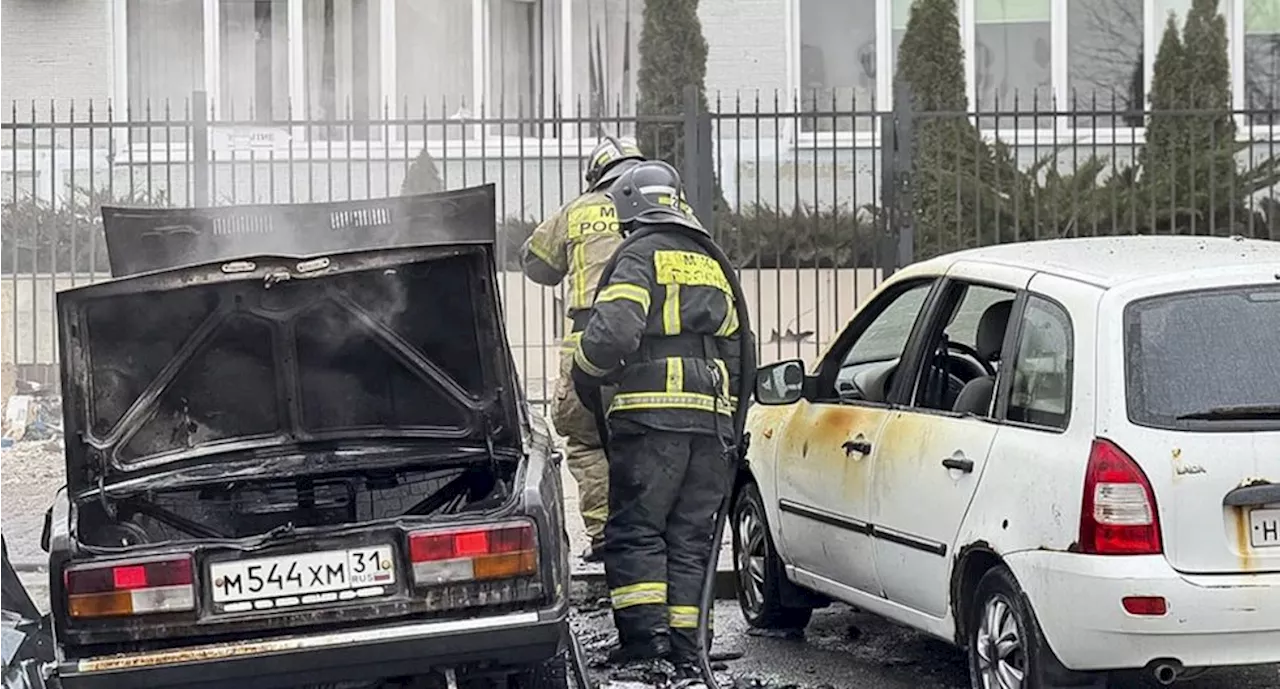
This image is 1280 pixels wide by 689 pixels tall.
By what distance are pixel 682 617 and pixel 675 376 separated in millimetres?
824

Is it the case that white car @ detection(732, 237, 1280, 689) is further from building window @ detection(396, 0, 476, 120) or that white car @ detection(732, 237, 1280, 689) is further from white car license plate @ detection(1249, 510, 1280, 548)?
building window @ detection(396, 0, 476, 120)

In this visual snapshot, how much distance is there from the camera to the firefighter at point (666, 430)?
5.72 meters

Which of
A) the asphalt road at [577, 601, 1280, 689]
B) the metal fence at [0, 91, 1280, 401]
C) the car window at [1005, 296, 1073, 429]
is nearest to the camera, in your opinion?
the car window at [1005, 296, 1073, 429]

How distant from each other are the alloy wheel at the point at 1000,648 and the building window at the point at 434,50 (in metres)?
10.6

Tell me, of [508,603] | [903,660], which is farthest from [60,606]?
[903,660]

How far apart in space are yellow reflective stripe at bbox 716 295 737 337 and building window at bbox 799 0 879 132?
372 inches

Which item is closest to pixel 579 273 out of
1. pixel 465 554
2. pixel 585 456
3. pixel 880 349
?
pixel 585 456

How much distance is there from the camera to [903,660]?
6320mm

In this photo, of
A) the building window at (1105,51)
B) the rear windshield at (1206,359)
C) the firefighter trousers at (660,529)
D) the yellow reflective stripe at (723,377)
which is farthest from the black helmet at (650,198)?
the building window at (1105,51)

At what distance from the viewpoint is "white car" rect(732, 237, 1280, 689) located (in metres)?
4.48

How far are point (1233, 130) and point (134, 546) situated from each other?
961 centimetres

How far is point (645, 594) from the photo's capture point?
578cm

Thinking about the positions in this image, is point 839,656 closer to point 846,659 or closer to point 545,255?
point 846,659

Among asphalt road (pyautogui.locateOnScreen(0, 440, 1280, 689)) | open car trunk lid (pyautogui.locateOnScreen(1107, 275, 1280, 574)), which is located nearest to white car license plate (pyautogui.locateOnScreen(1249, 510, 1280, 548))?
open car trunk lid (pyautogui.locateOnScreen(1107, 275, 1280, 574))
